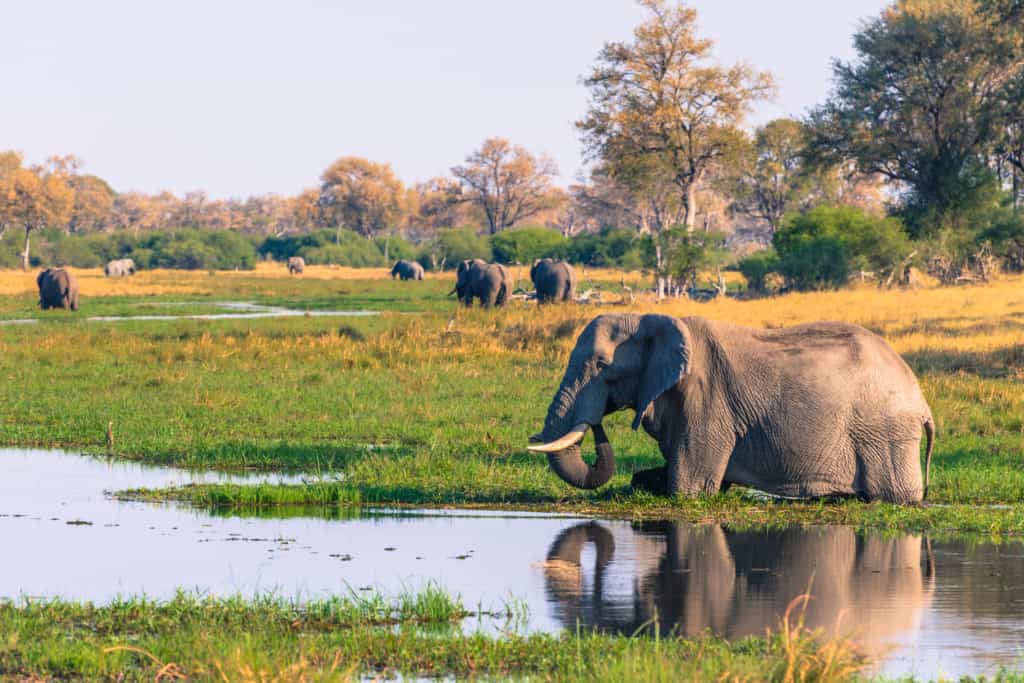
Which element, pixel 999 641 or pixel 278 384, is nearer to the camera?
pixel 999 641

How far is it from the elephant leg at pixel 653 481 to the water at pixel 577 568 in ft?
2.63

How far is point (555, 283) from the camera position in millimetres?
44000

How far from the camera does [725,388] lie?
39.6 ft

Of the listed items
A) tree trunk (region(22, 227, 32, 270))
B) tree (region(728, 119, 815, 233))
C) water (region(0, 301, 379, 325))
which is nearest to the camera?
water (region(0, 301, 379, 325))

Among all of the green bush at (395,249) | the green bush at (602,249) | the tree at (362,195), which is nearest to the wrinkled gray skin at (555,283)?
the green bush at (602,249)

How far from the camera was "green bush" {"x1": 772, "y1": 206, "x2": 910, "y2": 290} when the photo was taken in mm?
48375

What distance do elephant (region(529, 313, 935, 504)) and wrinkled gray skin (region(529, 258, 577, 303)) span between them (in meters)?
31.4

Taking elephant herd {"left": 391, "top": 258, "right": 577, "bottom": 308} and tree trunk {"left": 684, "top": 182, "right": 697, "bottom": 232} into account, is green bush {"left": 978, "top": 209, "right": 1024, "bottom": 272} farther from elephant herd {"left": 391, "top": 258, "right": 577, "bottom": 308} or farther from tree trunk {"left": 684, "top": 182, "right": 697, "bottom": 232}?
elephant herd {"left": 391, "top": 258, "right": 577, "bottom": 308}

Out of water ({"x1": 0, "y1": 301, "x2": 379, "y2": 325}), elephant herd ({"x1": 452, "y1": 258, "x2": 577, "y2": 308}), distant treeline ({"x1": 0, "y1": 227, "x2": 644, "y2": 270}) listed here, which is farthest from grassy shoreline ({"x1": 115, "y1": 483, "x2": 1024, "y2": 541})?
distant treeline ({"x1": 0, "y1": 227, "x2": 644, "y2": 270})

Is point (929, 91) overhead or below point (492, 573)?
overhead

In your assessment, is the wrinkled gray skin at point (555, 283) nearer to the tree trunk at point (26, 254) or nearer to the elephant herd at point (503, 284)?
the elephant herd at point (503, 284)

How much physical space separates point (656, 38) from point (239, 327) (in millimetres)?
24595

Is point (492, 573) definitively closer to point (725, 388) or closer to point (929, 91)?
point (725, 388)

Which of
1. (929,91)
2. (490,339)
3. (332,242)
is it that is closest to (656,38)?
(929,91)
